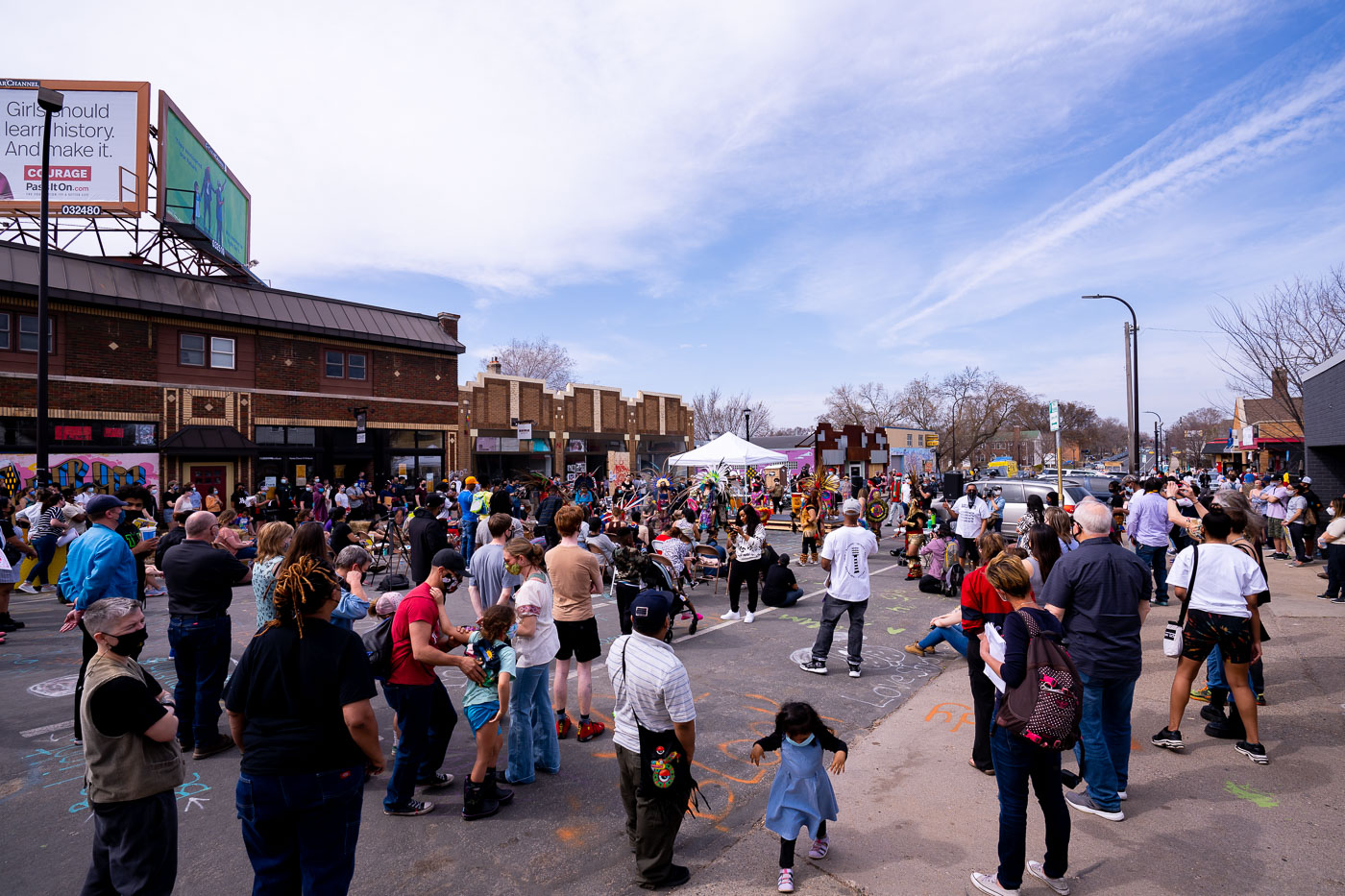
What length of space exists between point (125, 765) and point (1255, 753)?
6788mm

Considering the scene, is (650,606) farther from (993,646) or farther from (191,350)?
(191,350)

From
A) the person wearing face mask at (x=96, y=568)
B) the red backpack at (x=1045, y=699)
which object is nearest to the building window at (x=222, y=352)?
the person wearing face mask at (x=96, y=568)

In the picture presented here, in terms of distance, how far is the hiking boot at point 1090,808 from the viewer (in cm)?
393

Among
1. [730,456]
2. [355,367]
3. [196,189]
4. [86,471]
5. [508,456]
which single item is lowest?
[86,471]

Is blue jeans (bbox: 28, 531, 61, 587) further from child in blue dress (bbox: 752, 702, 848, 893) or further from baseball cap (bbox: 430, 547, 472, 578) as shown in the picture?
child in blue dress (bbox: 752, 702, 848, 893)

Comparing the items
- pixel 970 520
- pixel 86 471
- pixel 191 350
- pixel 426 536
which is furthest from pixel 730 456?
pixel 86 471

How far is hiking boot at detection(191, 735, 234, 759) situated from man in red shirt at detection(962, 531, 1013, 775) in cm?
569

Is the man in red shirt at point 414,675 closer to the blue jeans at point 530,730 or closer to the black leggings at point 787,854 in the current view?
the blue jeans at point 530,730

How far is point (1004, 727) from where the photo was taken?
3.23m

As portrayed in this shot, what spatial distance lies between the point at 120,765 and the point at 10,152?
2797 centimetres

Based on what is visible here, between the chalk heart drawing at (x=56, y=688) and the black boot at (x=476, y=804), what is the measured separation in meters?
4.93

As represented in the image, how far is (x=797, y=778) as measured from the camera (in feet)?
11.2

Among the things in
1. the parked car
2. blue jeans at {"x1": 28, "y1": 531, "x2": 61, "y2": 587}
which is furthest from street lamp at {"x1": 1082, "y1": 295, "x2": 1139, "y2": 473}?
blue jeans at {"x1": 28, "y1": 531, "x2": 61, "y2": 587}

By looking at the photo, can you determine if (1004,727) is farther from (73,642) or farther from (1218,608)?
(73,642)
